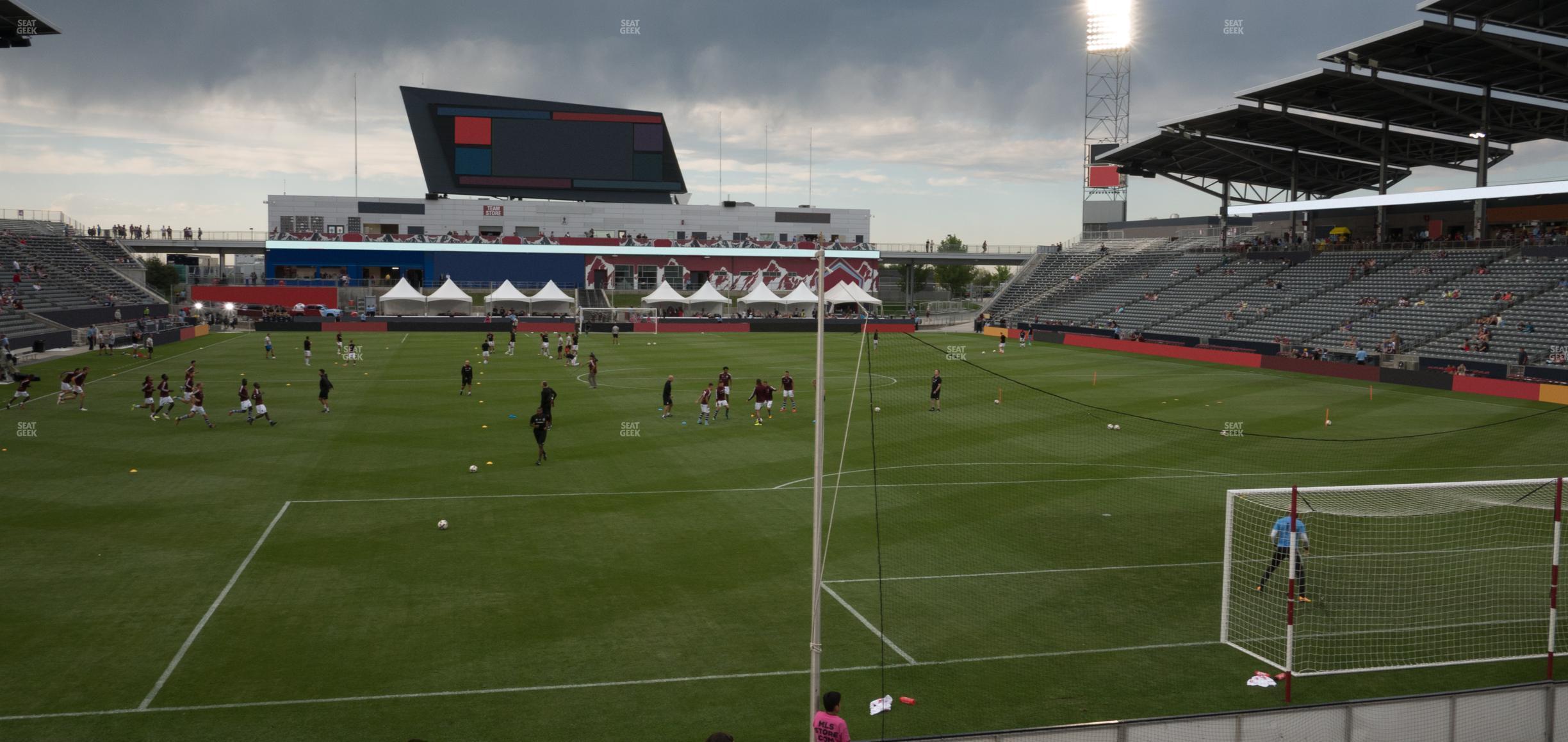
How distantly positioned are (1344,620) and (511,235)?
325 ft

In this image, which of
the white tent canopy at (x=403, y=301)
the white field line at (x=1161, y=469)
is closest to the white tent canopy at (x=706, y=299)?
the white tent canopy at (x=403, y=301)

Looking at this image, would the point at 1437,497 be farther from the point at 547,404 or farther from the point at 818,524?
the point at 547,404

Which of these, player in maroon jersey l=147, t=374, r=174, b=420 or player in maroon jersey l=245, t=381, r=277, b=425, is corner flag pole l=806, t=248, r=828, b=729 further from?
player in maroon jersey l=147, t=374, r=174, b=420

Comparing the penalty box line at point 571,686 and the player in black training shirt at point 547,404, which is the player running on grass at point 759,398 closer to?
the player in black training shirt at point 547,404

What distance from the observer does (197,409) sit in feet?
103

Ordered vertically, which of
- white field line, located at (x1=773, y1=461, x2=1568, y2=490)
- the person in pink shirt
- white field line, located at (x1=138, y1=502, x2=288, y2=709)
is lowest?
white field line, located at (x1=138, y1=502, x2=288, y2=709)

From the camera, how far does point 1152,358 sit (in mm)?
57906

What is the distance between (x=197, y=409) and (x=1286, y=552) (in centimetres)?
3039

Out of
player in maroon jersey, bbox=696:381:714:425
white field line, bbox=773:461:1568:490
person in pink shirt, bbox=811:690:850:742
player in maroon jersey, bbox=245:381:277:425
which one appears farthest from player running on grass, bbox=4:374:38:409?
person in pink shirt, bbox=811:690:850:742

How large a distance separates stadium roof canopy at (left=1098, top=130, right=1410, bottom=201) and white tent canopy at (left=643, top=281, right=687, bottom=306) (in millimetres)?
34955

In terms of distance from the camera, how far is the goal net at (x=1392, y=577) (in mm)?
13562

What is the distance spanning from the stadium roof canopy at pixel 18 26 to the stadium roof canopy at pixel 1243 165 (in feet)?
205

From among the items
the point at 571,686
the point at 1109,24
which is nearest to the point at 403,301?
the point at 1109,24

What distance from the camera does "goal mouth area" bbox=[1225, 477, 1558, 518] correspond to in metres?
13.9
